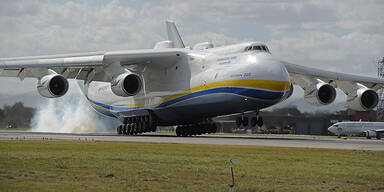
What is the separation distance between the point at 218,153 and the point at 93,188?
8.33 meters

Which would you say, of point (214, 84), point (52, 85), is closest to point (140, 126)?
point (52, 85)

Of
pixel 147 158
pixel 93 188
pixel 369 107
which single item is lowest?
pixel 93 188

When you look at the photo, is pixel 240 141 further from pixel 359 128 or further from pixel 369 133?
pixel 359 128

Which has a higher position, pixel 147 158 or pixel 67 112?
pixel 67 112

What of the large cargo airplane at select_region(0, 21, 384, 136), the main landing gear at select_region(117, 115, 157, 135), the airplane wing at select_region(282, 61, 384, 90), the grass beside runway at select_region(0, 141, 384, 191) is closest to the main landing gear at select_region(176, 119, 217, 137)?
the large cargo airplane at select_region(0, 21, 384, 136)

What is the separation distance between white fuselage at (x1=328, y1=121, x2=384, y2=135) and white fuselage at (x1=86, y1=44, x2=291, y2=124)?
20468 mm

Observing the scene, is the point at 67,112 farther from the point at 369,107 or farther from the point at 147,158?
the point at 147,158

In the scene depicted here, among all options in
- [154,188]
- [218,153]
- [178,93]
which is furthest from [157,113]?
[154,188]

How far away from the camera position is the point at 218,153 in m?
18.3

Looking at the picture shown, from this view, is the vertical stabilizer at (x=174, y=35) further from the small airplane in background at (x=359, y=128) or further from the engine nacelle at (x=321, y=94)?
the small airplane in background at (x=359, y=128)

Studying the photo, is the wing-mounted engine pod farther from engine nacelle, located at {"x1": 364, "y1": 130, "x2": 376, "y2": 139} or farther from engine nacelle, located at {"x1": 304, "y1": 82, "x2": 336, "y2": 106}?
engine nacelle, located at {"x1": 364, "y1": 130, "x2": 376, "y2": 139}

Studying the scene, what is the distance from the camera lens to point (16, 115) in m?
47.6

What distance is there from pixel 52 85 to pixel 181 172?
20379mm

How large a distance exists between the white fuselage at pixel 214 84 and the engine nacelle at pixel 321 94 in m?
4.51
